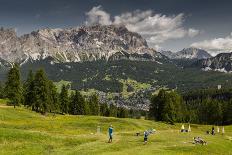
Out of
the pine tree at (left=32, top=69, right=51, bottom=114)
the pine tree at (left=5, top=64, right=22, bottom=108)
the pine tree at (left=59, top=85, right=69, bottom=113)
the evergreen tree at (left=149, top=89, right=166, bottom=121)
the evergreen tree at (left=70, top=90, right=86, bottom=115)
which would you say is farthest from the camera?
the evergreen tree at (left=70, top=90, right=86, bottom=115)

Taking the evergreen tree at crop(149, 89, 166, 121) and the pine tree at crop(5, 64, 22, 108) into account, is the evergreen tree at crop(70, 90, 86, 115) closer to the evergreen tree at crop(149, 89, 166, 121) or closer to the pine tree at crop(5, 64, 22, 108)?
the evergreen tree at crop(149, 89, 166, 121)

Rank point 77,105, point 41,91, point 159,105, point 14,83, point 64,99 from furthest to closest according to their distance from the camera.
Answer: point 77,105, point 64,99, point 159,105, point 14,83, point 41,91

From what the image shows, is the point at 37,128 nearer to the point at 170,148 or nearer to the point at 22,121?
the point at 22,121

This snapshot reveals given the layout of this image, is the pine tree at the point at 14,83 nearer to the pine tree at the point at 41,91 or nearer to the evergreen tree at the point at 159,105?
the pine tree at the point at 41,91

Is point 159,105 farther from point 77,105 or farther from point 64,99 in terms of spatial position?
point 77,105

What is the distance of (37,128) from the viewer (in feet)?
254

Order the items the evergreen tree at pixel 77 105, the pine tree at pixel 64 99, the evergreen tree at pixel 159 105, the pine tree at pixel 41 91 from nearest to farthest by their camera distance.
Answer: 1. the pine tree at pixel 41 91
2. the evergreen tree at pixel 159 105
3. the pine tree at pixel 64 99
4. the evergreen tree at pixel 77 105

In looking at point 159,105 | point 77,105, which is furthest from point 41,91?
point 77,105

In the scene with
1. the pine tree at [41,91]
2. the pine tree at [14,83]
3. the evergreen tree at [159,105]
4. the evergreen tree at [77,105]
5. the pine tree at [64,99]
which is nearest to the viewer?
the pine tree at [41,91]

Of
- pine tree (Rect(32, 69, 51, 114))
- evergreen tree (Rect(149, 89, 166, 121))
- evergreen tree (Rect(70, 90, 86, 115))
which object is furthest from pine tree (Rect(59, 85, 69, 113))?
pine tree (Rect(32, 69, 51, 114))

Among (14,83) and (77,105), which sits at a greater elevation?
(14,83)

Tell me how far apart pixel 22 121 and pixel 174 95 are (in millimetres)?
82513

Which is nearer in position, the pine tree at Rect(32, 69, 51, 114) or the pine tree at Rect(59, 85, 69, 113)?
the pine tree at Rect(32, 69, 51, 114)

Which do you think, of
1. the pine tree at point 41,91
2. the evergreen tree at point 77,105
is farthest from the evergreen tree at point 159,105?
the pine tree at point 41,91
